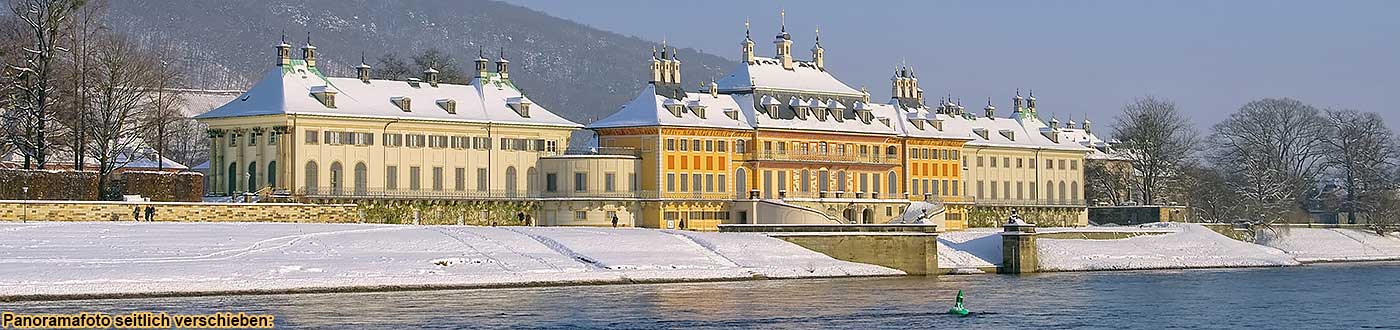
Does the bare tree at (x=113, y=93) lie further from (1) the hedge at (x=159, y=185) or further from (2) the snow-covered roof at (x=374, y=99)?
(2) the snow-covered roof at (x=374, y=99)

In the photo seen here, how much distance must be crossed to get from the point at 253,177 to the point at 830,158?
29396 millimetres

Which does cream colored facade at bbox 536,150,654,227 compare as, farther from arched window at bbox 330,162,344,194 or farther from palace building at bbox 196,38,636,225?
arched window at bbox 330,162,344,194

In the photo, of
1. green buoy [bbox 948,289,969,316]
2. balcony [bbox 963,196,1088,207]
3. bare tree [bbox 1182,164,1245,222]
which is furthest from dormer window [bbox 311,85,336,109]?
bare tree [bbox 1182,164,1245,222]

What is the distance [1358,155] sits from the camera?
12319 centimetres

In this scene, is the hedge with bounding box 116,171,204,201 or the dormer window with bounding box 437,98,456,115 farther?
the dormer window with bounding box 437,98,456,115

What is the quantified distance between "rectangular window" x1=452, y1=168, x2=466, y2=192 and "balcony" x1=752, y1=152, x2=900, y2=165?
15465mm

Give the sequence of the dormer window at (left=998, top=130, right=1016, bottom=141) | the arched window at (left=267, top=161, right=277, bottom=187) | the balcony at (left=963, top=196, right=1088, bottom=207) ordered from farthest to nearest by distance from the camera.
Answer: the dormer window at (left=998, top=130, right=1016, bottom=141), the balcony at (left=963, top=196, right=1088, bottom=207), the arched window at (left=267, top=161, right=277, bottom=187)

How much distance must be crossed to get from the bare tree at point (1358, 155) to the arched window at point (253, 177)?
63.5m

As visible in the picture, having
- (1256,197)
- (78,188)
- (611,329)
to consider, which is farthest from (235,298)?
(1256,197)

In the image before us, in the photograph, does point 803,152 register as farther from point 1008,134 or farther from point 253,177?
point 253,177

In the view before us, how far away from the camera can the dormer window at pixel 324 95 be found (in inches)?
3440

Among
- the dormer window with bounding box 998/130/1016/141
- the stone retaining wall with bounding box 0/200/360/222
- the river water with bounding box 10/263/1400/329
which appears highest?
the dormer window with bounding box 998/130/1016/141

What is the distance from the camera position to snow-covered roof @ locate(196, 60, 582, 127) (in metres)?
87.1

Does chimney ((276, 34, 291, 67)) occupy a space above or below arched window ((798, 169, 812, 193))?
above
